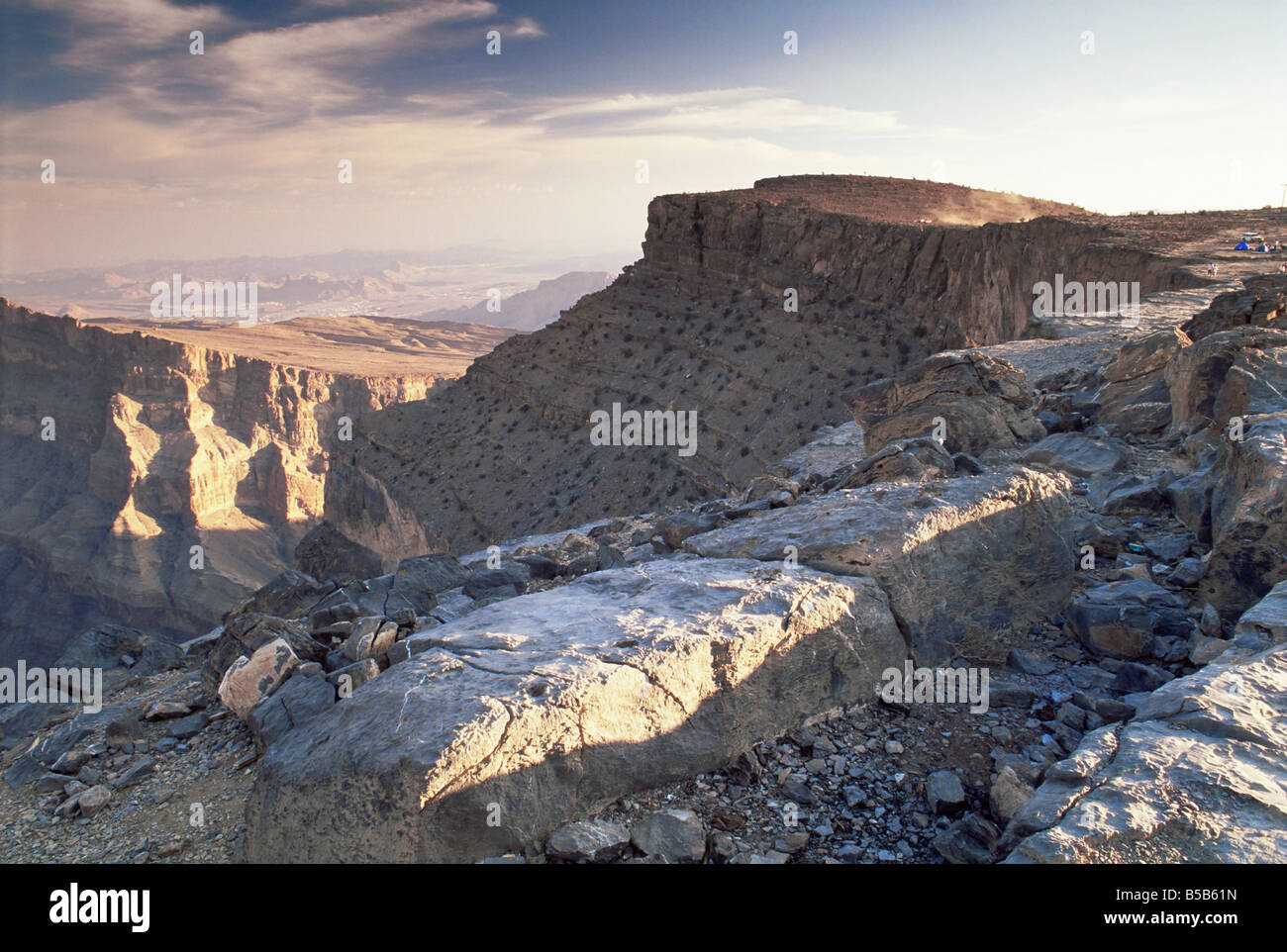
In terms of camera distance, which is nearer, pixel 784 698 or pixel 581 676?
pixel 581 676

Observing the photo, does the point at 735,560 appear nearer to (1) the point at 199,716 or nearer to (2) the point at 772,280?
(1) the point at 199,716

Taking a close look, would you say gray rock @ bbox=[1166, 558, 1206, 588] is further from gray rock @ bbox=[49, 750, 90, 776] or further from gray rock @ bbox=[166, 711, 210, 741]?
gray rock @ bbox=[49, 750, 90, 776]

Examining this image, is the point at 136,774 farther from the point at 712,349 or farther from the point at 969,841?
the point at 712,349

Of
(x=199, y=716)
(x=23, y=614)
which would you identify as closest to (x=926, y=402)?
(x=199, y=716)

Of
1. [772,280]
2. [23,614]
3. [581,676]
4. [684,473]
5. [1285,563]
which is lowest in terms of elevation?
[23,614]

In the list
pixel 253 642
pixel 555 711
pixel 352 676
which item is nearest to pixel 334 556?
pixel 253 642

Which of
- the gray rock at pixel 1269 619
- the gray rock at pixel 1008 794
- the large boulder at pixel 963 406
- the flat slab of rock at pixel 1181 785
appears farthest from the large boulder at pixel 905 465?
the gray rock at pixel 1008 794

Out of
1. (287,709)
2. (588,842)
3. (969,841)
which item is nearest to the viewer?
(969,841)

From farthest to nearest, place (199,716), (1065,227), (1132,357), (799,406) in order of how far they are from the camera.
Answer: (799,406)
(1065,227)
(1132,357)
(199,716)
